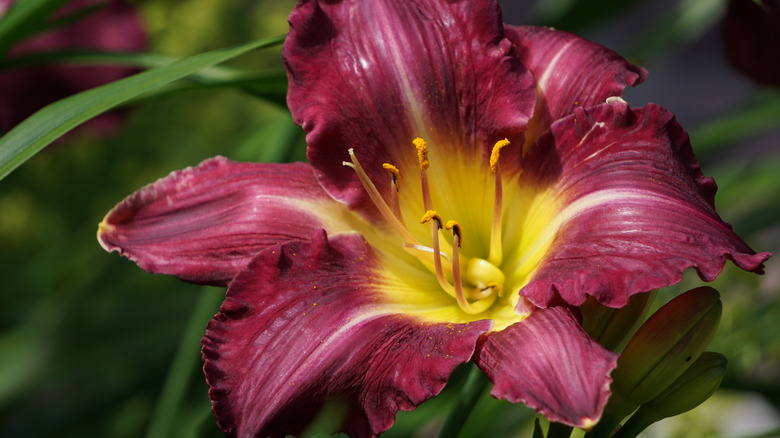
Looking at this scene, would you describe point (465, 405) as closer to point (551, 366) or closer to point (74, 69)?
point (551, 366)

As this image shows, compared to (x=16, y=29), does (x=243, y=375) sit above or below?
below

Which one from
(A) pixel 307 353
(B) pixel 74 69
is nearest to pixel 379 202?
(A) pixel 307 353

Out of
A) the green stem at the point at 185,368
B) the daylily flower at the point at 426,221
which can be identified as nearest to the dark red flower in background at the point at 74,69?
the green stem at the point at 185,368

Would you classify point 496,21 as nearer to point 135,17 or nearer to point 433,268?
point 433,268

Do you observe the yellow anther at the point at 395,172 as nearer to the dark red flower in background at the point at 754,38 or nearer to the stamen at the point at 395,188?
the stamen at the point at 395,188

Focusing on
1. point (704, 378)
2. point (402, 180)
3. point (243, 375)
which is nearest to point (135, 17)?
point (402, 180)
